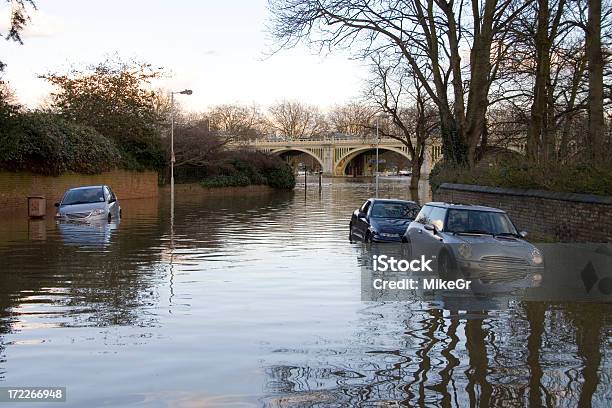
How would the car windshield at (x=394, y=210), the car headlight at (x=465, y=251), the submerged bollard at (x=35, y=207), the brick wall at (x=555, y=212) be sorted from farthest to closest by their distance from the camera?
the submerged bollard at (x=35, y=207)
the car windshield at (x=394, y=210)
the brick wall at (x=555, y=212)
the car headlight at (x=465, y=251)

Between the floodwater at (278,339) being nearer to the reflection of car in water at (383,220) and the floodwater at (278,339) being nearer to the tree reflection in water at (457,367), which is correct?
the tree reflection in water at (457,367)

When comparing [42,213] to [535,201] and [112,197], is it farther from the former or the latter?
[535,201]

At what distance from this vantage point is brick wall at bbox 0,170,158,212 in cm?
3074

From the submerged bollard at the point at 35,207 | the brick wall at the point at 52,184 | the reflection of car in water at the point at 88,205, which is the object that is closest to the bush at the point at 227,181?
the brick wall at the point at 52,184

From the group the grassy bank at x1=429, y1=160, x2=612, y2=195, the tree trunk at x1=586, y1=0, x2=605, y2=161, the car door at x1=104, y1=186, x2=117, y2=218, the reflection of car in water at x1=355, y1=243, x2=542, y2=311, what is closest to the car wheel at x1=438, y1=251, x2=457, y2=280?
the reflection of car in water at x1=355, y1=243, x2=542, y2=311

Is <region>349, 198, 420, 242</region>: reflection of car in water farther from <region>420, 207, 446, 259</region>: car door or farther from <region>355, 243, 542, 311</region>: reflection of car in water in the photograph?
<region>355, 243, 542, 311</region>: reflection of car in water

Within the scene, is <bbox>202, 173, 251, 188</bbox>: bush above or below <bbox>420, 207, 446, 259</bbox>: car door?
above

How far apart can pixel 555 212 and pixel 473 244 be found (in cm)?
747

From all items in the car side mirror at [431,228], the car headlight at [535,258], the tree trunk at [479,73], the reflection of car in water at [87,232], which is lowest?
the reflection of car in water at [87,232]

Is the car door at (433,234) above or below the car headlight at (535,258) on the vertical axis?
above

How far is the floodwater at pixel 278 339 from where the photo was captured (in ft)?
20.4

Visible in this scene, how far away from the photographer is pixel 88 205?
992 inches

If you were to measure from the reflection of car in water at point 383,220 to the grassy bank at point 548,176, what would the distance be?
352 centimetres

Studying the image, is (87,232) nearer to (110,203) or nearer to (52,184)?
(110,203)
